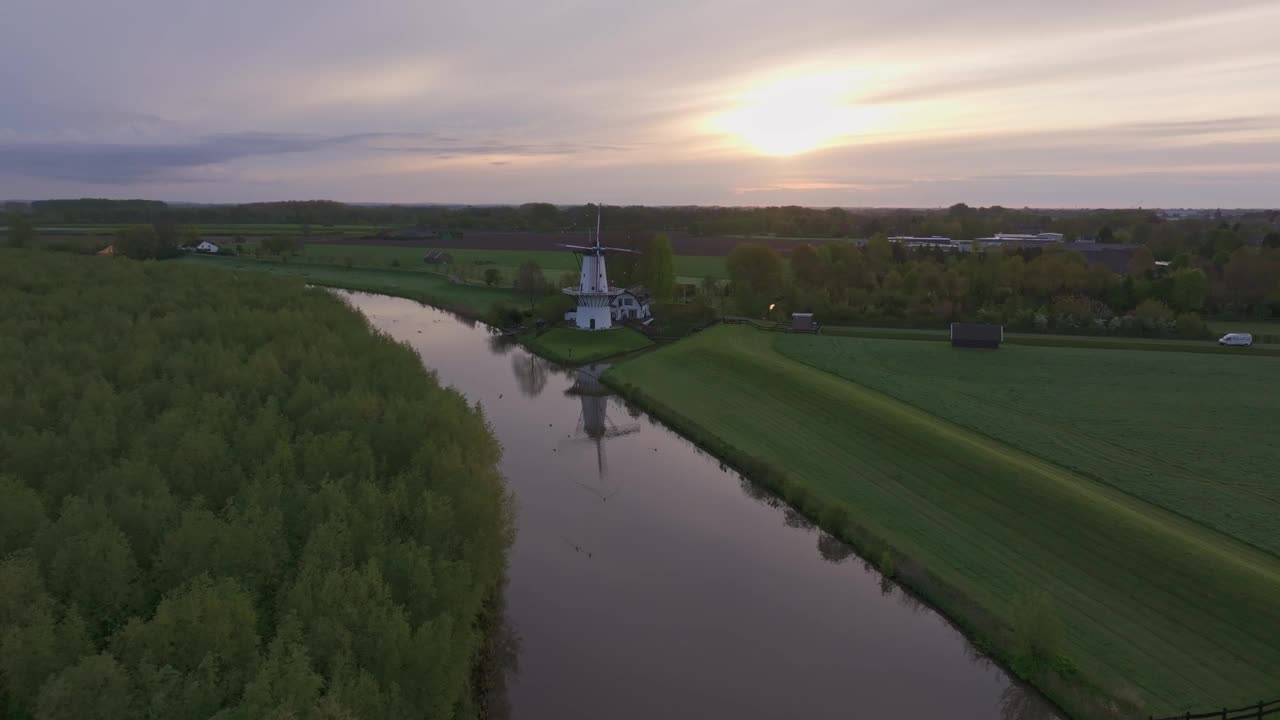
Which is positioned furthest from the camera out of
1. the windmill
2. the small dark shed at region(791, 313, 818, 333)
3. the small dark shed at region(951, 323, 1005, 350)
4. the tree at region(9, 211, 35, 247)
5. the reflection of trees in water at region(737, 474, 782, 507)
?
the tree at region(9, 211, 35, 247)

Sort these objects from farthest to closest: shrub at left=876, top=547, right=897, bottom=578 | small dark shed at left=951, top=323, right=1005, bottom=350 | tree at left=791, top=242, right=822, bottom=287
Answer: tree at left=791, top=242, right=822, bottom=287
small dark shed at left=951, top=323, right=1005, bottom=350
shrub at left=876, top=547, right=897, bottom=578

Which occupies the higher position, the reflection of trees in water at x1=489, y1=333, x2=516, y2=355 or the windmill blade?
the reflection of trees in water at x1=489, y1=333, x2=516, y2=355

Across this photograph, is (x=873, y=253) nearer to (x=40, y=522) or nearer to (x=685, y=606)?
(x=685, y=606)

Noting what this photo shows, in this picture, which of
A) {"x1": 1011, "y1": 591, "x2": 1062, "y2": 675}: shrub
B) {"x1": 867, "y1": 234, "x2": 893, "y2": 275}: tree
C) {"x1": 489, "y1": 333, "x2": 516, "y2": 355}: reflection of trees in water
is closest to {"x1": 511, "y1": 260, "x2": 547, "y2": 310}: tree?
{"x1": 489, "y1": 333, "x2": 516, "y2": 355}: reflection of trees in water

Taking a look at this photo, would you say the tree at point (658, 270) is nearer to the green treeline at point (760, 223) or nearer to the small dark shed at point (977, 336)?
the small dark shed at point (977, 336)

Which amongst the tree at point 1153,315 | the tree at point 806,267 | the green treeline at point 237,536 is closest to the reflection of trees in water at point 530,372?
the green treeline at point 237,536

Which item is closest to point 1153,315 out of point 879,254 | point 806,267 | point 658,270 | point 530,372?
point 806,267

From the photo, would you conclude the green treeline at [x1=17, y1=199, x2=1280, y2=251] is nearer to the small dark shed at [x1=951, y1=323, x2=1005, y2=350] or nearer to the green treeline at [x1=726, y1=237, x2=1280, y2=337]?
the green treeline at [x1=726, y1=237, x2=1280, y2=337]
